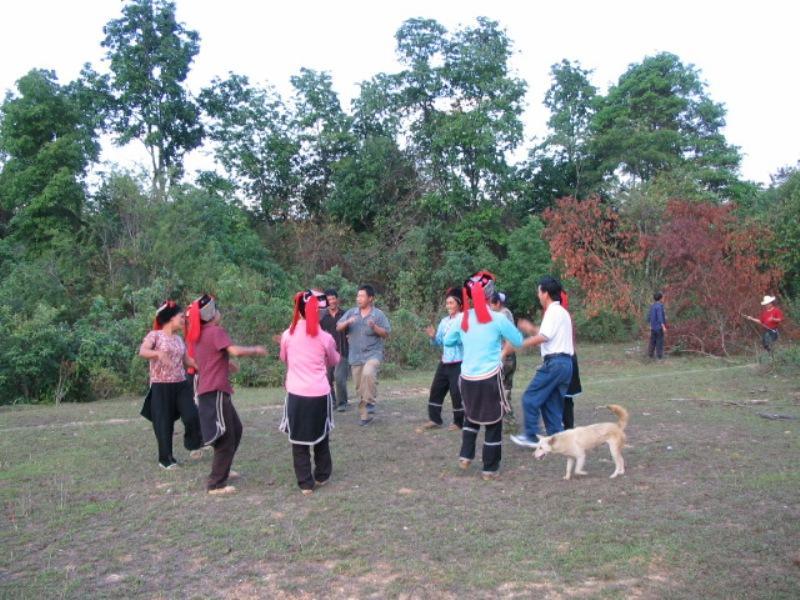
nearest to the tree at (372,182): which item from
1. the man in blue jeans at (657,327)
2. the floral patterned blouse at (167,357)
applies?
the man in blue jeans at (657,327)

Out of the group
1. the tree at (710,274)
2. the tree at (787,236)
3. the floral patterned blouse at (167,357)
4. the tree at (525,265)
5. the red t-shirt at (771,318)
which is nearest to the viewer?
the floral patterned blouse at (167,357)

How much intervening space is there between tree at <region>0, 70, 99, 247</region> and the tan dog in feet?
62.7

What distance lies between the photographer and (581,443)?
643 centimetres

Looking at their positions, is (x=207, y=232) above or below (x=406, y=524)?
above

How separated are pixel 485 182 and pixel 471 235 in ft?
8.75

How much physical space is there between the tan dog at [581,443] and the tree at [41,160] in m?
19.1

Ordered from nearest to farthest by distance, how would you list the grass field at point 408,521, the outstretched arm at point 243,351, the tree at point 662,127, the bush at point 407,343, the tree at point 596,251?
the grass field at point 408,521 → the outstretched arm at point 243,351 → the bush at point 407,343 → the tree at point 596,251 → the tree at point 662,127

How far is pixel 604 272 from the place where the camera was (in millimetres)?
21422

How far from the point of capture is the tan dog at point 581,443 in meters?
6.41

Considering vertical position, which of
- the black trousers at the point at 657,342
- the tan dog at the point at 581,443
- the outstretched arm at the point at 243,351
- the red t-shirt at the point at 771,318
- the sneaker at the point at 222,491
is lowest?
the sneaker at the point at 222,491

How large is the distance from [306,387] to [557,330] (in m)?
2.46

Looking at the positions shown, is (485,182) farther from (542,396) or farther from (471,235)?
(542,396)

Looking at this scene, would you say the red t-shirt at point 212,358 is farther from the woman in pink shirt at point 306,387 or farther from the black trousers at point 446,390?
the black trousers at point 446,390

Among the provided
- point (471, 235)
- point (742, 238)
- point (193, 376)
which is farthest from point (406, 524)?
point (471, 235)
